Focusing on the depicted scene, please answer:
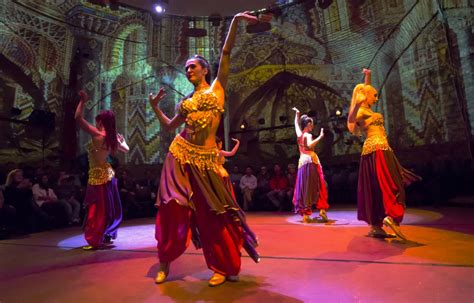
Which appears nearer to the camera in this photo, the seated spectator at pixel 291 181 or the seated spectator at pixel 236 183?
the seated spectator at pixel 291 181

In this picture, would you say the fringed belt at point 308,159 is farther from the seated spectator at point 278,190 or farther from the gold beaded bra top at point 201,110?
the gold beaded bra top at point 201,110

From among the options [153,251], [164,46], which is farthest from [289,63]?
[153,251]

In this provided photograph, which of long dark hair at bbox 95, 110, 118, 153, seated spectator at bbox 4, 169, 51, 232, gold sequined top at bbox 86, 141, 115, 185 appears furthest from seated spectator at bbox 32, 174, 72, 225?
long dark hair at bbox 95, 110, 118, 153

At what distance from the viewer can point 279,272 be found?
2.28 meters

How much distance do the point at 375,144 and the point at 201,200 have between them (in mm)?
2323

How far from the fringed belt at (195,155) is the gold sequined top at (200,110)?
0.45 ft

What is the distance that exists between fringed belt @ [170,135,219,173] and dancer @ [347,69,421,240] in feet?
6.92

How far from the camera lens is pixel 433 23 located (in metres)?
8.49

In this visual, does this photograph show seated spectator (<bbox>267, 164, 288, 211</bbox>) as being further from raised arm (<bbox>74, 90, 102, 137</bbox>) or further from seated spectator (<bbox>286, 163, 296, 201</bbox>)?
raised arm (<bbox>74, 90, 102, 137</bbox>)

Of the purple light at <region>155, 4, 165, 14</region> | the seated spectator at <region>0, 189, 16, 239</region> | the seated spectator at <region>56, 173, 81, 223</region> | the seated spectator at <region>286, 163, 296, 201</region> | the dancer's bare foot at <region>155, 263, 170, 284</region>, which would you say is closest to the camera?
the dancer's bare foot at <region>155, 263, 170, 284</region>

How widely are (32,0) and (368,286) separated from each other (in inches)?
462

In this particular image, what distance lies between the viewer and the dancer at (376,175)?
3.28 m

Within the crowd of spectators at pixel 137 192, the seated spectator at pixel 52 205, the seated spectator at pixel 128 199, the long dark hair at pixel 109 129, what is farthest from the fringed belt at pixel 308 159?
the seated spectator at pixel 52 205

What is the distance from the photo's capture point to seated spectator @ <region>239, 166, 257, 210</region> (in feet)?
28.6
